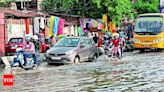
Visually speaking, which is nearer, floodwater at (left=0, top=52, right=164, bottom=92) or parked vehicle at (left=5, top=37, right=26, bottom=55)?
floodwater at (left=0, top=52, right=164, bottom=92)

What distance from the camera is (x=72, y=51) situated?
82.4ft

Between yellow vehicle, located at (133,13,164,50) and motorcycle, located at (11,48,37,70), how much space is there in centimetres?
1424

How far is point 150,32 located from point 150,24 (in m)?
0.61

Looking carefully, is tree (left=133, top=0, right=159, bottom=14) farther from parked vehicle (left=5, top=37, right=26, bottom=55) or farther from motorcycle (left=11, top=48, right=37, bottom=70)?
motorcycle (left=11, top=48, right=37, bottom=70)

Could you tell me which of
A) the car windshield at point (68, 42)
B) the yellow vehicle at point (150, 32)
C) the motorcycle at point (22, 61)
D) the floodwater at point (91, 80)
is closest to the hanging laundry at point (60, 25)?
the yellow vehicle at point (150, 32)

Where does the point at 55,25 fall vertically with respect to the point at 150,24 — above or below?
below

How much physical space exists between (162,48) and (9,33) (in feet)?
36.7

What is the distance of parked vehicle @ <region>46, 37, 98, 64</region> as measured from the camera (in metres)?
25.0

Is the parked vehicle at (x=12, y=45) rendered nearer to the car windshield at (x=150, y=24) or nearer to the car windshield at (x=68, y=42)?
the car windshield at (x=68, y=42)

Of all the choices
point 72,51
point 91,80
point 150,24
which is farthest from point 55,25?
point 91,80

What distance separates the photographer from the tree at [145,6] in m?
53.7

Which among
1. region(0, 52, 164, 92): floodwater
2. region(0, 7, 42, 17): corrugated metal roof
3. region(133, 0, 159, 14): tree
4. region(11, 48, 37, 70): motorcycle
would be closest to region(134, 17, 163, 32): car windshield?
region(0, 7, 42, 17): corrugated metal roof

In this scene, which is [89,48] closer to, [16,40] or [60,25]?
[16,40]

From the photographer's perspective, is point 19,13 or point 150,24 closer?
point 19,13
